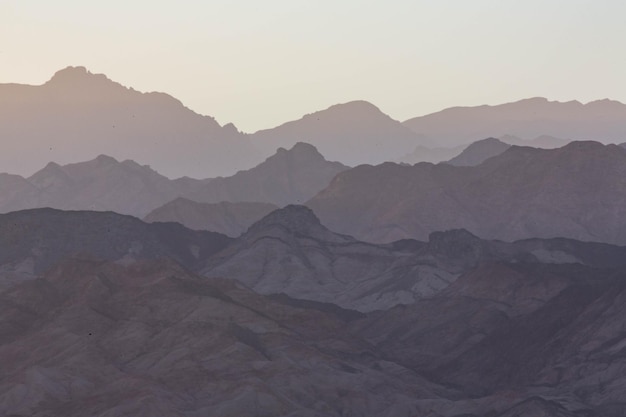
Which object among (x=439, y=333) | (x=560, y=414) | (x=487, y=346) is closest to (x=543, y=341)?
(x=487, y=346)

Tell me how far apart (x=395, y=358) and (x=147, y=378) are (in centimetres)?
4011

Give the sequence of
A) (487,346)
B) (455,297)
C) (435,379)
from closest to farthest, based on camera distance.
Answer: (435,379)
(487,346)
(455,297)

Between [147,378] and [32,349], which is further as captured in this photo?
[32,349]

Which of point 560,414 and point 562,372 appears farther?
point 562,372

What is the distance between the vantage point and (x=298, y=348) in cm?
14675

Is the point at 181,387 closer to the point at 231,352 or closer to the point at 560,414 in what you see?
the point at 231,352

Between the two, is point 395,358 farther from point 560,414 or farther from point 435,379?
point 560,414

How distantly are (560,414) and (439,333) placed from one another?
5304 centimetres

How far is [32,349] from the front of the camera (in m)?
148

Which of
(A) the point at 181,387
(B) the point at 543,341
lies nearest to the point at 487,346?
(B) the point at 543,341

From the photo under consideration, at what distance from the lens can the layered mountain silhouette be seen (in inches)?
5084

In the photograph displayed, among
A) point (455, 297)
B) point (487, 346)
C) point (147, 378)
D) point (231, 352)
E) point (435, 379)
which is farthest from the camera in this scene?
point (455, 297)

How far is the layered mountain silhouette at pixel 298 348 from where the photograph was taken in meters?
129

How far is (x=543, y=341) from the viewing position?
15762 centimetres
